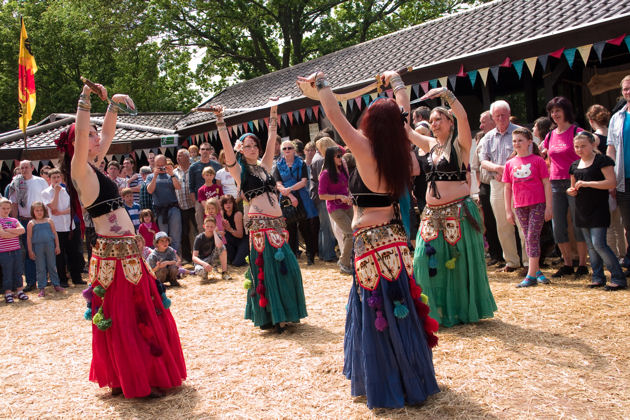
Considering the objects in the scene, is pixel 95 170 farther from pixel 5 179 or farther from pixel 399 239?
pixel 5 179

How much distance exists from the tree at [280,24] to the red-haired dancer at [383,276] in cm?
2621

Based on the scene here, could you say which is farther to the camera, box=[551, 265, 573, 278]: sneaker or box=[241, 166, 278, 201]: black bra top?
box=[551, 265, 573, 278]: sneaker

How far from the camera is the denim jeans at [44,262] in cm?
877

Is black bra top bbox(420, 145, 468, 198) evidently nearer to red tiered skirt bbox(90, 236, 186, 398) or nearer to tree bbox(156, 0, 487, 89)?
red tiered skirt bbox(90, 236, 186, 398)

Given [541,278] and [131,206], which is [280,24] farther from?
[541,278]

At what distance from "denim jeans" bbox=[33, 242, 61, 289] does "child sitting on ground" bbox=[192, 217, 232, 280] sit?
221cm

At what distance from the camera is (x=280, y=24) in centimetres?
2953

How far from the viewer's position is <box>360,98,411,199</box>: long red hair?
3.33m

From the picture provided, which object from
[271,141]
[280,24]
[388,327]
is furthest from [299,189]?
[280,24]

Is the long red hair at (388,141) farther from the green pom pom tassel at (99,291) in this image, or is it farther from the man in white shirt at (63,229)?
the man in white shirt at (63,229)

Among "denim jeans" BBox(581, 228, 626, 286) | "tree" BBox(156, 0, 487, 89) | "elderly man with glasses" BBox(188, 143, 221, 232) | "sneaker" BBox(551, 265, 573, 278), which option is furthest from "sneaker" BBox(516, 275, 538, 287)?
"tree" BBox(156, 0, 487, 89)

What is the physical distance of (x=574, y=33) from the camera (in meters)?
7.89

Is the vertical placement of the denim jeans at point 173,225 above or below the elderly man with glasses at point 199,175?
below

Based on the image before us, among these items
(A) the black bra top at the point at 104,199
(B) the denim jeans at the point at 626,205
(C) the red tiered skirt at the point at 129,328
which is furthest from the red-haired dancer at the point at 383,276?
(B) the denim jeans at the point at 626,205
